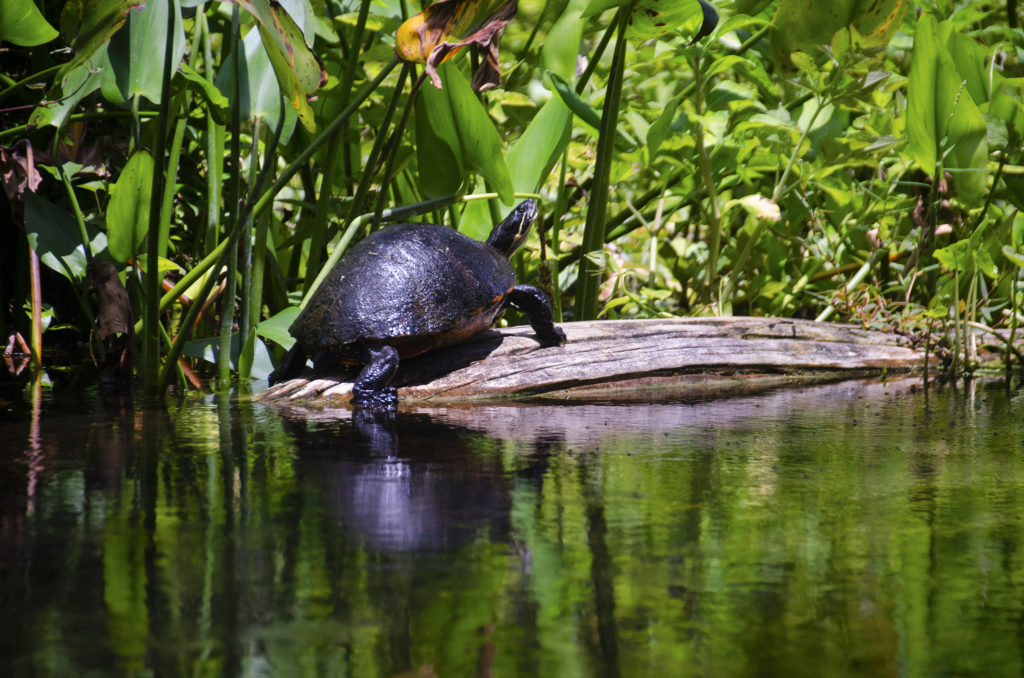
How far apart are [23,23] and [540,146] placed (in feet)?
6.12

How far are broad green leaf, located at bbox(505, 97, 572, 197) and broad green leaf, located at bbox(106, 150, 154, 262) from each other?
1457mm

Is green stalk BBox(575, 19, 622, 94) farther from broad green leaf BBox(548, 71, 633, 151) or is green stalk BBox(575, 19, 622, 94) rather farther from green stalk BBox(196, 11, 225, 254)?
green stalk BBox(196, 11, 225, 254)

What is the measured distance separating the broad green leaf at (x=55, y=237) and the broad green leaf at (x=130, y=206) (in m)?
0.29

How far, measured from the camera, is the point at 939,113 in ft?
10.3

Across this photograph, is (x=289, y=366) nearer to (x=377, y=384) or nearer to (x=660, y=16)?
(x=377, y=384)

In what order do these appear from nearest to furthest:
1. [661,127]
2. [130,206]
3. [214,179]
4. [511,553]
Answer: [511,553] < [130,206] < [214,179] < [661,127]

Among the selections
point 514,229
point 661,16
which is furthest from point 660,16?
point 514,229

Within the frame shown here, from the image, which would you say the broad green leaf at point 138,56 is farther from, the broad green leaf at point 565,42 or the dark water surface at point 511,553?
the broad green leaf at point 565,42

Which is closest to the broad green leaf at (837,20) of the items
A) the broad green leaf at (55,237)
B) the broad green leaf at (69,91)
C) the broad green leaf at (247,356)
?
the broad green leaf at (247,356)

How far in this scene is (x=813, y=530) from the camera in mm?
1424

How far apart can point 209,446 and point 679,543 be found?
1.28 meters

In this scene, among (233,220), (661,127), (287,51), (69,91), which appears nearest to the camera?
(287,51)

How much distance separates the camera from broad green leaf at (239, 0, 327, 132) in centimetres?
226

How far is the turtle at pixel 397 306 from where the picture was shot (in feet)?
9.59
